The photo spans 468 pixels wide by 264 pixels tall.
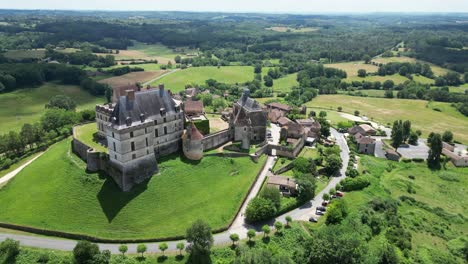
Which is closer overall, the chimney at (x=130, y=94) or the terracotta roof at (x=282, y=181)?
the chimney at (x=130, y=94)

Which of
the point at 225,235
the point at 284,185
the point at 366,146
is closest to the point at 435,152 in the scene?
the point at 366,146

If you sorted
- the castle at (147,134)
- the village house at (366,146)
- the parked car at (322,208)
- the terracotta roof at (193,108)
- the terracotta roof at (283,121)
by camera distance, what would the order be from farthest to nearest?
the terracotta roof at (283,121) → the village house at (366,146) → the terracotta roof at (193,108) → the parked car at (322,208) → the castle at (147,134)

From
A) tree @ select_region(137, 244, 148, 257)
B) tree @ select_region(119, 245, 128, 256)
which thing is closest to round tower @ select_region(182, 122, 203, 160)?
tree @ select_region(137, 244, 148, 257)

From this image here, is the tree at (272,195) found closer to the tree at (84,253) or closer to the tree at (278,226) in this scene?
the tree at (278,226)

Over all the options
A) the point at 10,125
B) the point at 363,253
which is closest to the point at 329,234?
the point at 363,253

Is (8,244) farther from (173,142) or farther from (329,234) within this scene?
(329,234)

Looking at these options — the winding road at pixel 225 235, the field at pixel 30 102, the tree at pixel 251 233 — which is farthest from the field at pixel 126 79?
the tree at pixel 251 233

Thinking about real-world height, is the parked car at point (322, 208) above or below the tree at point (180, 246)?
below

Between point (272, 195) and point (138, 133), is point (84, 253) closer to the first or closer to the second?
point (138, 133)
